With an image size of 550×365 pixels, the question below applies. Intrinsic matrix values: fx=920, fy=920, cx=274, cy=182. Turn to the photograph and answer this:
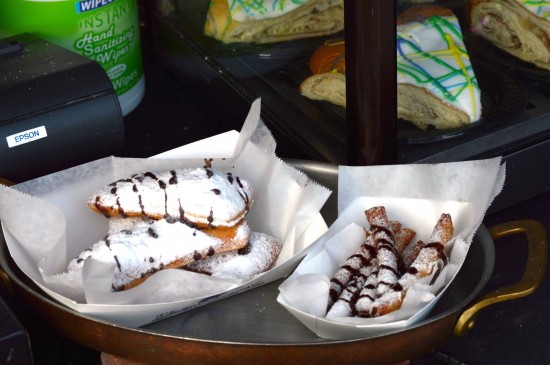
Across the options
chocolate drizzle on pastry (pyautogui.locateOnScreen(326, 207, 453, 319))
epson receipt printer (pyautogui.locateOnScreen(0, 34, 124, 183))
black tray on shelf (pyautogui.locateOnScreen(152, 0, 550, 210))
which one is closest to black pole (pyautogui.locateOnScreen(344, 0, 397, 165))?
black tray on shelf (pyautogui.locateOnScreen(152, 0, 550, 210))

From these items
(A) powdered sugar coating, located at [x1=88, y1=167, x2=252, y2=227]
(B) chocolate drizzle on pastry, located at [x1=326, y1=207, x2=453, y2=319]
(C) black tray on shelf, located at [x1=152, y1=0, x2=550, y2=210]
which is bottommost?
(C) black tray on shelf, located at [x1=152, y1=0, x2=550, y2=210]

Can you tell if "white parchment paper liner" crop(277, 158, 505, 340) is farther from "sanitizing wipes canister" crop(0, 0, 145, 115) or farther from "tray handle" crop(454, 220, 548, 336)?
"sanitizing wipes canister" crop(0, 0, 145, 115)

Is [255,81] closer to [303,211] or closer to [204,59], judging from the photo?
[204,59]

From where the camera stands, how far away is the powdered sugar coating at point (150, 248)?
81 centimetres

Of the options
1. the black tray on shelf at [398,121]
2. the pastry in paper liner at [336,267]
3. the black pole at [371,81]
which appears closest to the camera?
the pastry in paper liner at [336,267]

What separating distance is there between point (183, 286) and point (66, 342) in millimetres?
255

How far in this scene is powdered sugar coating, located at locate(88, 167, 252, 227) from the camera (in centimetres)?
85

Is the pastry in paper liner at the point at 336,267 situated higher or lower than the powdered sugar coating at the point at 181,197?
lower

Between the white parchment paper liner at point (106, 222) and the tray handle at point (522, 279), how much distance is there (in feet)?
0.53

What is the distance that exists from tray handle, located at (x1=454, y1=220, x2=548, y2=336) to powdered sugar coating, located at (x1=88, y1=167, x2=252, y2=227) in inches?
9.0

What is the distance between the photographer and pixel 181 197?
0.86 m

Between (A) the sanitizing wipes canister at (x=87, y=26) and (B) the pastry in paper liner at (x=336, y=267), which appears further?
(A) the sanitizing wipes canister at (x=87, y=26)

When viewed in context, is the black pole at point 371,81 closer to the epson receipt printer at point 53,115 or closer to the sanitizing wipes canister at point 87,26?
the epson receipt printer at point 53,115

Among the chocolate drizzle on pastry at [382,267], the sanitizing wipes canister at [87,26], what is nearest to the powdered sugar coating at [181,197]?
the chocolate drizzle on pastry at [382,267]
